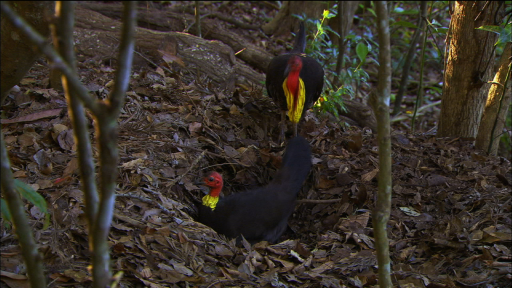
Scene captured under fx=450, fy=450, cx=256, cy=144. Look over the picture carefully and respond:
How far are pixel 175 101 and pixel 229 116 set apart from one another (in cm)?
56

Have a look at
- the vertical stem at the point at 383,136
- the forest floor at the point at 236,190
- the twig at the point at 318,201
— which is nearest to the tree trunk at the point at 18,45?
the forest floor at the point at 236,190

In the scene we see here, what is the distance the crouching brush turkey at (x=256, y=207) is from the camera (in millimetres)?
3475

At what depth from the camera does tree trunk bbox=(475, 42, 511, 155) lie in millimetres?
4312

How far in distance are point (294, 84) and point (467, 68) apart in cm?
174

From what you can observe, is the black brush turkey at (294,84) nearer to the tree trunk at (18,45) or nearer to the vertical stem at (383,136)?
the vertical stem at (383,136)

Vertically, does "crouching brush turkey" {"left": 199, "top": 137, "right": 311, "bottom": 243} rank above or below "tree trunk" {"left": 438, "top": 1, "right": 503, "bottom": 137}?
below

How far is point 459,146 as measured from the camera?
470 centimetres

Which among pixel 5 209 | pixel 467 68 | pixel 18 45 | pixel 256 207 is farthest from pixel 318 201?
pixel 5 209

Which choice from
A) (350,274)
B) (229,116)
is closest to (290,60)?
(229,116)

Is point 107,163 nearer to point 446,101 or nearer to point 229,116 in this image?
point 229,116

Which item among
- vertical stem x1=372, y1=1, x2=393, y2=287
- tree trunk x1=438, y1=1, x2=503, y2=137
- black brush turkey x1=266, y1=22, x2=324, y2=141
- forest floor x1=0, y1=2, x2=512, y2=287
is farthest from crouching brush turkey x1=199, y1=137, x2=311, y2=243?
tree trunk x1=438, y1=1, x2=503, y2=137

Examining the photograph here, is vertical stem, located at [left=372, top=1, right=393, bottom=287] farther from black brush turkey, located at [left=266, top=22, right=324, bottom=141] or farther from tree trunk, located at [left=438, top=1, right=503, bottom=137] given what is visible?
tree trunk, located at [left=438, top=1, right=503, bottom=137]

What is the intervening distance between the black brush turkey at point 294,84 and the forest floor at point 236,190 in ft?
1.06

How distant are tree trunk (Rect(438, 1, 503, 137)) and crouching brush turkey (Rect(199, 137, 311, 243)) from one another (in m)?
2.02
